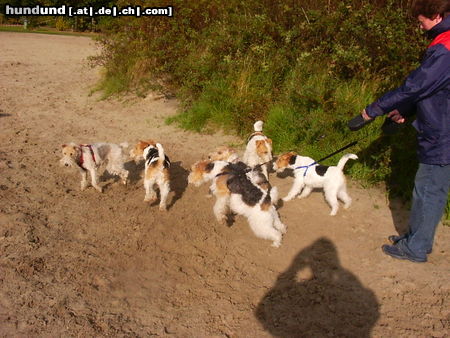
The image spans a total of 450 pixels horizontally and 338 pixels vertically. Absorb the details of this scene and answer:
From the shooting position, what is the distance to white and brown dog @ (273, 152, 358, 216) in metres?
4.66

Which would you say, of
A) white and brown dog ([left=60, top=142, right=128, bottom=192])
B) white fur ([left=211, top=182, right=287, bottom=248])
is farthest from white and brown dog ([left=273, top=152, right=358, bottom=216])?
white and brown dog ([left=60, top=142, right=128, bottom=192])

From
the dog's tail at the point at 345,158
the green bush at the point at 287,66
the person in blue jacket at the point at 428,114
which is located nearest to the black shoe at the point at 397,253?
the person in blue jacket at the point at 428,114

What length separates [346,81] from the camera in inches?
272

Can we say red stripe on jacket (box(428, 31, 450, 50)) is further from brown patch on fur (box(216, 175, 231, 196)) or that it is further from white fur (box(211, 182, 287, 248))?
brown patch on fur (box(216, 175, 231, 196))

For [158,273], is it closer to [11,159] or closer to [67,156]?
[67,156]

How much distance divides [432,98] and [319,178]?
195cm

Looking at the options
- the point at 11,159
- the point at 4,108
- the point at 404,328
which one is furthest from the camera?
the point at 4,108

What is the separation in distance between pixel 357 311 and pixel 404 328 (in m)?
0.42

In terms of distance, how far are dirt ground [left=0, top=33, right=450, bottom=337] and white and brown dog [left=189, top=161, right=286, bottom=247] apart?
0.28m

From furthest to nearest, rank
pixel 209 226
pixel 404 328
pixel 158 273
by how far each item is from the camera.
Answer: pixel 209 226 < pixel 158 273 < pixel 404 328

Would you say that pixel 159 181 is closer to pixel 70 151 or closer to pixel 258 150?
pixel 70 151

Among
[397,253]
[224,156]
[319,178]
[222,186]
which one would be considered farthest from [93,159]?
[397,253]

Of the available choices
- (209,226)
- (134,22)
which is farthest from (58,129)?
(209,226)

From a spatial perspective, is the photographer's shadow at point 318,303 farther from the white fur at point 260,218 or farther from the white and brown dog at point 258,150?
the white and brown dog at point 258,150
